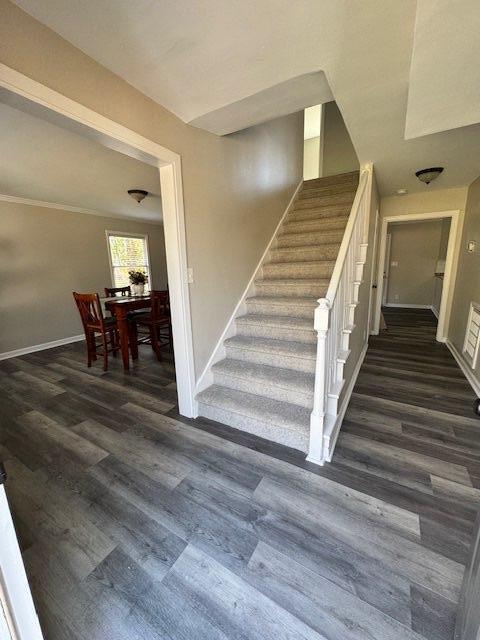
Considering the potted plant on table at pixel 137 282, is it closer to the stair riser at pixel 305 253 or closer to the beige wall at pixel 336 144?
the stair riser at pixel 305 253

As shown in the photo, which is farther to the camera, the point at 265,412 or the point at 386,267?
the point at 386,267

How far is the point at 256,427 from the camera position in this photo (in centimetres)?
205

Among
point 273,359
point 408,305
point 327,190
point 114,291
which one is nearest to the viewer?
point 273,359

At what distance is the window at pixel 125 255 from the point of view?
539cm

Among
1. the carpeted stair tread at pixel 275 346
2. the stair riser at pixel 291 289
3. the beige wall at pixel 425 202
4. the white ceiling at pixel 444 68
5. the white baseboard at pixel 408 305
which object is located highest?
the white ceiling at pixel 444 68

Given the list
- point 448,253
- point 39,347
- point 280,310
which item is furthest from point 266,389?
point 39,347

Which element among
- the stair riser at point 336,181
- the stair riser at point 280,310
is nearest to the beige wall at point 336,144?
the stair riser at point 336,181

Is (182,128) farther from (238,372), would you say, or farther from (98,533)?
(98,533)

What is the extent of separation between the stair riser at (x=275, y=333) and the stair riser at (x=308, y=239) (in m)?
1.40

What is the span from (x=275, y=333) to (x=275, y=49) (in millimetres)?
2015

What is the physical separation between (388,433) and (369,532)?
89 cm

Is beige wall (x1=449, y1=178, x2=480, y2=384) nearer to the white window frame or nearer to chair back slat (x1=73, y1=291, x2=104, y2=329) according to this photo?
chair back slat (x1=73, y1=291, x2=104, y2=329)

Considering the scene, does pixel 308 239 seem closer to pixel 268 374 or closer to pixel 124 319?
pixel 268 374

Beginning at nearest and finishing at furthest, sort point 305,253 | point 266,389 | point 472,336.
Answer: point 266,389 → point 472,336 → point 305,253
